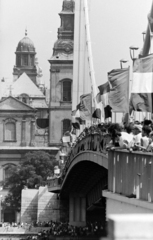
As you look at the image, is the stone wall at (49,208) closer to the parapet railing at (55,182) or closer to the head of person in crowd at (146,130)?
the parapet railing at (55,182)

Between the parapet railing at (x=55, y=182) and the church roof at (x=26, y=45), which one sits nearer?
the parapet railing at (x=55, y=182)

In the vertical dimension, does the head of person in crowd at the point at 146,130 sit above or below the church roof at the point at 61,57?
below

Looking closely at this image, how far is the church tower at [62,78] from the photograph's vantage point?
449 feet

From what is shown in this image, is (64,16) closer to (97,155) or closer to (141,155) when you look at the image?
(97,155)

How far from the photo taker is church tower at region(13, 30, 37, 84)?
554 feet

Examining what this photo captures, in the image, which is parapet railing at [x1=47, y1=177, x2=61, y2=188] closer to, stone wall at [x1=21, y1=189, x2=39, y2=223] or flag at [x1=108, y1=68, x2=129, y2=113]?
stone wall at [x1=21, y1=189, x2=39, y2=223]

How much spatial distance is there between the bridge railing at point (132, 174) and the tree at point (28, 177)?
76.5 meters

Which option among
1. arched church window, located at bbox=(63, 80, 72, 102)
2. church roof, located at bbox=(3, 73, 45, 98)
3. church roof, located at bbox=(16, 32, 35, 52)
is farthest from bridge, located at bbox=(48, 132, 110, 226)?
church roof, located at bbox=(16, 32, 35, 52)

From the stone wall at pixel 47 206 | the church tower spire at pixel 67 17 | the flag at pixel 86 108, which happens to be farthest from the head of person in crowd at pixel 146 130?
the church tower spire at pixel 67 17

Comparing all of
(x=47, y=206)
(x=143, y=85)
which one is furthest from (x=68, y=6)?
(x=143, y=85)

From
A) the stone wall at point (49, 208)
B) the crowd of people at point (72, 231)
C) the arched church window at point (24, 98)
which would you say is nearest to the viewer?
the crowd of people at point (72, 231)

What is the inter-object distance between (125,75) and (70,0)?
117 m

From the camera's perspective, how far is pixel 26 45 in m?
169

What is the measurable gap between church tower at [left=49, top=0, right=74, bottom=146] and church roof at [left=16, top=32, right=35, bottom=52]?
28362 millimetres
